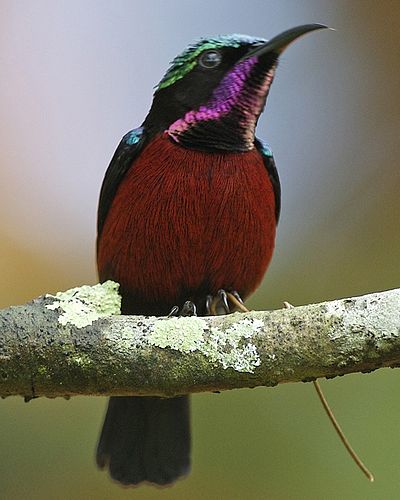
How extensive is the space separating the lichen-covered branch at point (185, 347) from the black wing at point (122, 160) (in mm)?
723

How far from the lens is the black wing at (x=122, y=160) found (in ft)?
10.2

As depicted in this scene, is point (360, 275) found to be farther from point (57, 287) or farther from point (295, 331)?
point (295, 331)

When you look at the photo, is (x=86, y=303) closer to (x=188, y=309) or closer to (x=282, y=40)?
(x=188, y=309)

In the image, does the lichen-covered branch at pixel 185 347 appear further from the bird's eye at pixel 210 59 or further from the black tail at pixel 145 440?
the black tail at pixel 145 440

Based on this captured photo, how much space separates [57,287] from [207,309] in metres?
2.11

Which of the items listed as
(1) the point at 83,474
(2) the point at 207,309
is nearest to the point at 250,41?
(2) the point at 207,309

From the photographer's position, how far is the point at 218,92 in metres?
2.93

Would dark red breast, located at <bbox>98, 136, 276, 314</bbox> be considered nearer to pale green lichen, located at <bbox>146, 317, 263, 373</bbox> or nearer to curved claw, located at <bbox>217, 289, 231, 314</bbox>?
curved claw, located at <bbox>217, 289, 231, 314</bbox>

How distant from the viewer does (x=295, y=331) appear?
7.38 ft

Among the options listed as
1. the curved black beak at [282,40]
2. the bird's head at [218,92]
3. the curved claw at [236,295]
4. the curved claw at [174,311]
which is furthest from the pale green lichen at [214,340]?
the curved black beak at [282,40]

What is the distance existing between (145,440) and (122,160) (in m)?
1.08

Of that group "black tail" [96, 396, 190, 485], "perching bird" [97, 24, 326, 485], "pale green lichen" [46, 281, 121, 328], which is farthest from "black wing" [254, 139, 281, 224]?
"black tail" [96, 396, 190, 485]

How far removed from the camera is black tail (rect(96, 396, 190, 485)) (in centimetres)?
349

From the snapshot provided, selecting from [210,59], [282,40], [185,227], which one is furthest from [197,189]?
[282,40]
